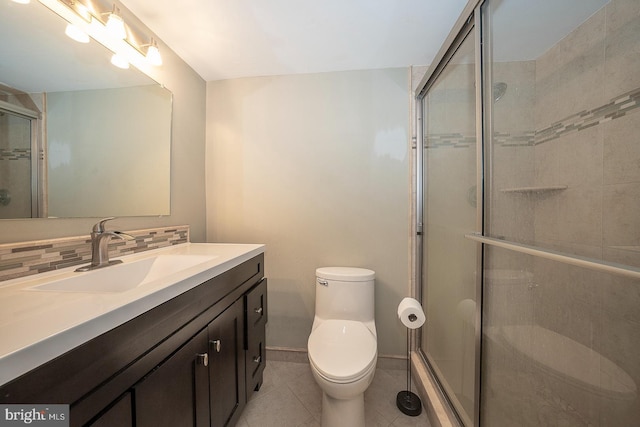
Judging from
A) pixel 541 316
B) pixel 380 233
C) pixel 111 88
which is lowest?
pixel 541 316

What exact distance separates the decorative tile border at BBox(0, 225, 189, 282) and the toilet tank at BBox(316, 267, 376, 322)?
1038 millimetres

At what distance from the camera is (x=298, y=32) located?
1.32 m

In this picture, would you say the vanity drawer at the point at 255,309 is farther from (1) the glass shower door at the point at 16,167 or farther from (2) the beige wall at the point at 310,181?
(1) the glass shower door at the point at 16,167

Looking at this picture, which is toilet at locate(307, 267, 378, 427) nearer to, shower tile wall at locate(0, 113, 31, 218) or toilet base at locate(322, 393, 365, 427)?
toilet base at locate(322, 393, 365, 427)

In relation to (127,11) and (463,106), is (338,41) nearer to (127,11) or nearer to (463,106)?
(463,106)

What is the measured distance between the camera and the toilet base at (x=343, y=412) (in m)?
1.08

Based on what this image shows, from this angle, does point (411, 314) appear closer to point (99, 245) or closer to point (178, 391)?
point (178, 391)

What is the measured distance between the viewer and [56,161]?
0.89 meters

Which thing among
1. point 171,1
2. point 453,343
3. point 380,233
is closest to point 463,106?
point 380,233

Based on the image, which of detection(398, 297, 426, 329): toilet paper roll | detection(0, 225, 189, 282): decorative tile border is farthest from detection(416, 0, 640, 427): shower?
detection(0, 225, 189, 282): decorative tile border

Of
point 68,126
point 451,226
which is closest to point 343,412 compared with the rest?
point 451,226

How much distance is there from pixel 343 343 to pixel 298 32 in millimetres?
1727

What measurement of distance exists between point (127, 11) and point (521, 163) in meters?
1.94

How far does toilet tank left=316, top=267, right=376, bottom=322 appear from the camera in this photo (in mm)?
1445
